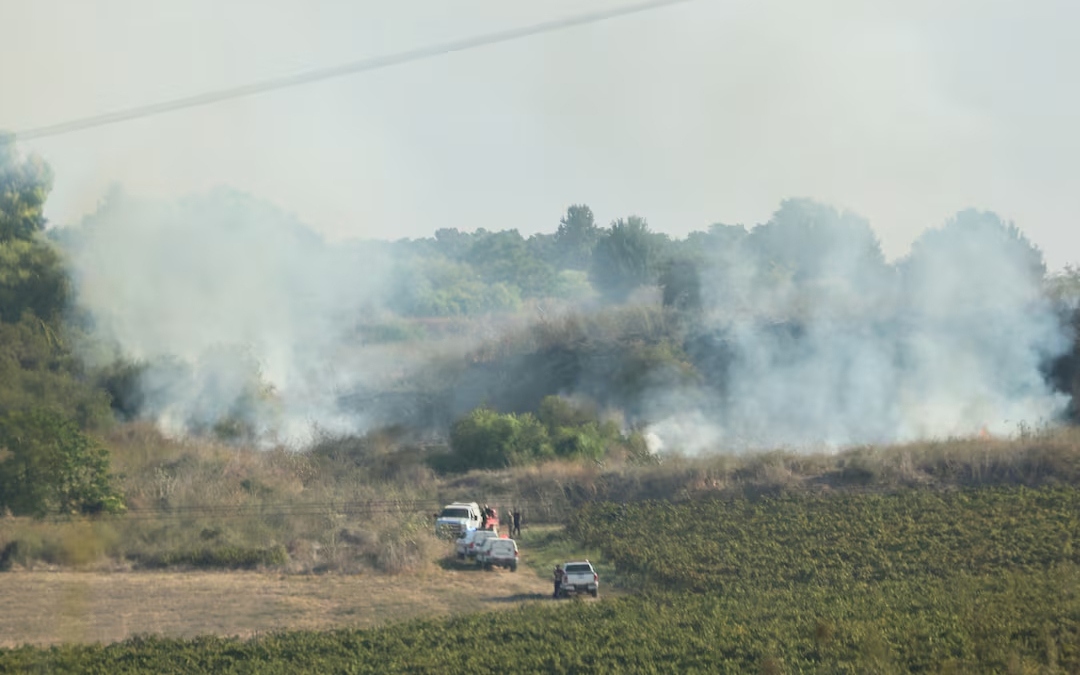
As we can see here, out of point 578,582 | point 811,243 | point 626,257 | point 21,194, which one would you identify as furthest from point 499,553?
point 626,257

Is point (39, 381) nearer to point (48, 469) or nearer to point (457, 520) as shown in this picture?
point (48, 469)

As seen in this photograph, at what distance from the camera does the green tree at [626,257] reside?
12019 centimetres

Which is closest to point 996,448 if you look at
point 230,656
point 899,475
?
point 899,475

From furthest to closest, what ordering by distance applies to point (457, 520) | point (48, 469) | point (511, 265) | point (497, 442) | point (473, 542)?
point (511, 265) < point (497, 442) < point (457, 520) < point (48, 469) < point (473, 542)

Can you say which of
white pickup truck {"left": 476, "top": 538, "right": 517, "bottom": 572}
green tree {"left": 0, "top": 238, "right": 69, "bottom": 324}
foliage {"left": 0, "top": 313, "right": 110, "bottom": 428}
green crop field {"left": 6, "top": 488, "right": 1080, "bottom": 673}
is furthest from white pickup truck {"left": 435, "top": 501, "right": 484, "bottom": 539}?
green tree {"left": 0, "top": 238, "right": 69, "bottom": 324}

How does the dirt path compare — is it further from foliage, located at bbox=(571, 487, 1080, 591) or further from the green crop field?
foliage, located at bbox=(571, 487, 1080, 591)

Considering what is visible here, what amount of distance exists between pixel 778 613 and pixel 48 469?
26846 millimetres

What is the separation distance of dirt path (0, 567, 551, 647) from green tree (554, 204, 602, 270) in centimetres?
10503

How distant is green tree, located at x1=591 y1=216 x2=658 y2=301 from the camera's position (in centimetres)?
12019

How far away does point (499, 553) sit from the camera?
149ft

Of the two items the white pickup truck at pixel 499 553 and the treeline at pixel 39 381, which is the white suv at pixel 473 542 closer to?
the white pickup truck at pixel 499 553

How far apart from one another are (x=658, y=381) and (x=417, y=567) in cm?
2703

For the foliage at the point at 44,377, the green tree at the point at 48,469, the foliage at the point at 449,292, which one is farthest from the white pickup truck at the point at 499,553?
the foliage at the point at 449,292

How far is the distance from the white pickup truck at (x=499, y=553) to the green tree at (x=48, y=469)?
45.1ft
